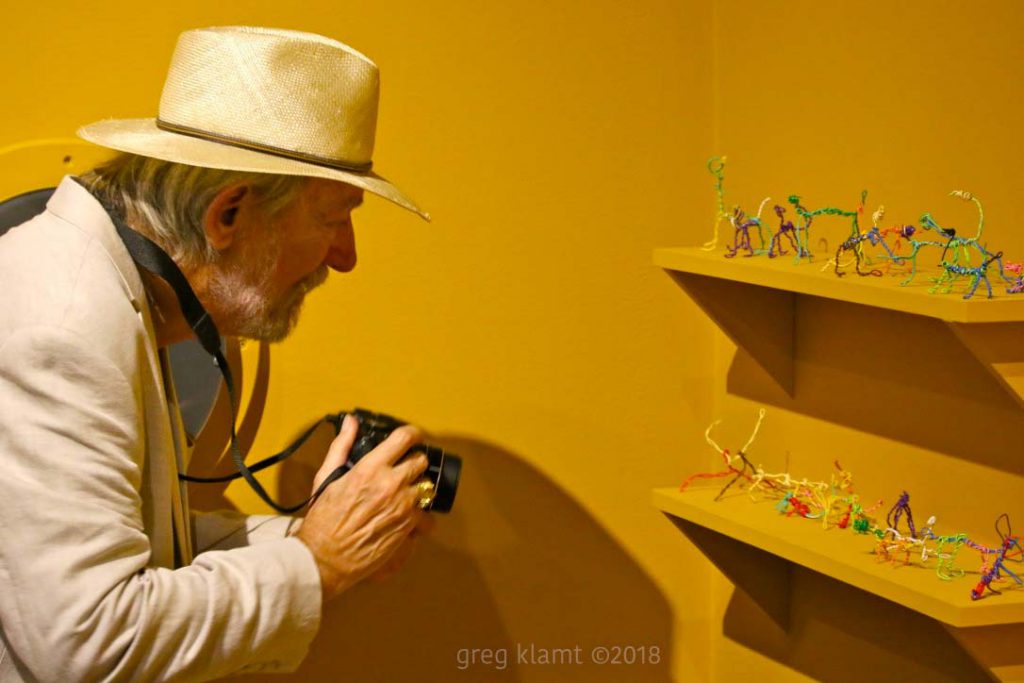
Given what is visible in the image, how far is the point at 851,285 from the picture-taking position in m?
1.33

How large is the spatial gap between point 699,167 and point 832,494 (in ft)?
1.71

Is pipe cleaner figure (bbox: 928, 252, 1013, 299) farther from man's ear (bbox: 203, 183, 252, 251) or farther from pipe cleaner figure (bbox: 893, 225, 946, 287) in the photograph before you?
man's ear (bbox: 203, 183, 252, 251)

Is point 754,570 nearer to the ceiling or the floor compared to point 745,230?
nearer to the floor

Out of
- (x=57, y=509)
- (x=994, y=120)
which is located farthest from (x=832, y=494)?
(x=57, y=509)

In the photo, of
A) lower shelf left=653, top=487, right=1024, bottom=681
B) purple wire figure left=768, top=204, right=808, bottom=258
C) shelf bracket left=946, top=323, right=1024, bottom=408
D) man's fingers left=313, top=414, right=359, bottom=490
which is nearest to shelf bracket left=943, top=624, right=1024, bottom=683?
lower shelf left=653, top=487, right=1024, bottom=681

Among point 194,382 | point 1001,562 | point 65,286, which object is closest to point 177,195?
point 65,286

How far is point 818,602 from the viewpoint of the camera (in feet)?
5.67

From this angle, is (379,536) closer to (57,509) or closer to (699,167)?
(57,509)

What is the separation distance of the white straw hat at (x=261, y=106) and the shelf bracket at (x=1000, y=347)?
0.58m

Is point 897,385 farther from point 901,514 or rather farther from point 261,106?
point 261,106

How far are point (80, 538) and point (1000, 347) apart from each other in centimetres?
85

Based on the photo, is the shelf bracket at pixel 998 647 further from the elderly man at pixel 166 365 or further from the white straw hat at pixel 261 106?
the white straw hat at pixel 261 106

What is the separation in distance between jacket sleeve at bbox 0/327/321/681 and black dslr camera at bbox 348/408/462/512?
281mm

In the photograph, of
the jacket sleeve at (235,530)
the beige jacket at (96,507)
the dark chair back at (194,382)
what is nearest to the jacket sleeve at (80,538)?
the beige jacket at (96,507)
